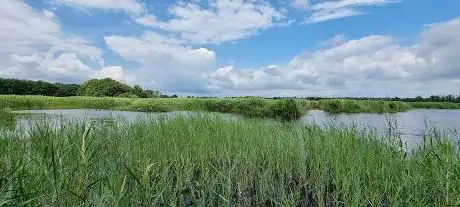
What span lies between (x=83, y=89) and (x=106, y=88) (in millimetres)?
9274

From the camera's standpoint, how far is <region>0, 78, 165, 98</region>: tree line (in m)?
66.9

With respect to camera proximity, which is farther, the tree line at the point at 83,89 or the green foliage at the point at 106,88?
the green foliage at the point at 106,88

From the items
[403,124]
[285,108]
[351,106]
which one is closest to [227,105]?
[285,108]

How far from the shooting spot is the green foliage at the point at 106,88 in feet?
235

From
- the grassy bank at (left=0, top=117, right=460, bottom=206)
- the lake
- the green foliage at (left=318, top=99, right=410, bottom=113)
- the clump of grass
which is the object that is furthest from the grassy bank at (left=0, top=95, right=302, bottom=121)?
the grassy bank at (left=0, top=117, right=460, bottom=206)

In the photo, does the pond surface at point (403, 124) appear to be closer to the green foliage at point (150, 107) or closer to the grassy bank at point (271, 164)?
the grassy bank at point (271, 164)

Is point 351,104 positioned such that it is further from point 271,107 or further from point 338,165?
point 338,165

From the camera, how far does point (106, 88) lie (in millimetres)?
72125

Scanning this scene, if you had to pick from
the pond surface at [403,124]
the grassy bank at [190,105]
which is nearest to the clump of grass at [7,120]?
the pond surface at [403,124]

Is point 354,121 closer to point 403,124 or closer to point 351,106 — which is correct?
point 403,124

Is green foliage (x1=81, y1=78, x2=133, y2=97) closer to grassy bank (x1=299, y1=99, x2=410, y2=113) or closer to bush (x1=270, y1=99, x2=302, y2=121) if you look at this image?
grassy bank (x1=299, y1=99, x2=410, y2=113)

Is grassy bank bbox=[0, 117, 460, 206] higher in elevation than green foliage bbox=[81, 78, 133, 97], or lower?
lower

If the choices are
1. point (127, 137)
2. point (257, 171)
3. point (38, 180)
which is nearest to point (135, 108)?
point (127, 137)

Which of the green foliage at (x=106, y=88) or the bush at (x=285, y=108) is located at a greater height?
the green foliage at (x=106, y=88)
